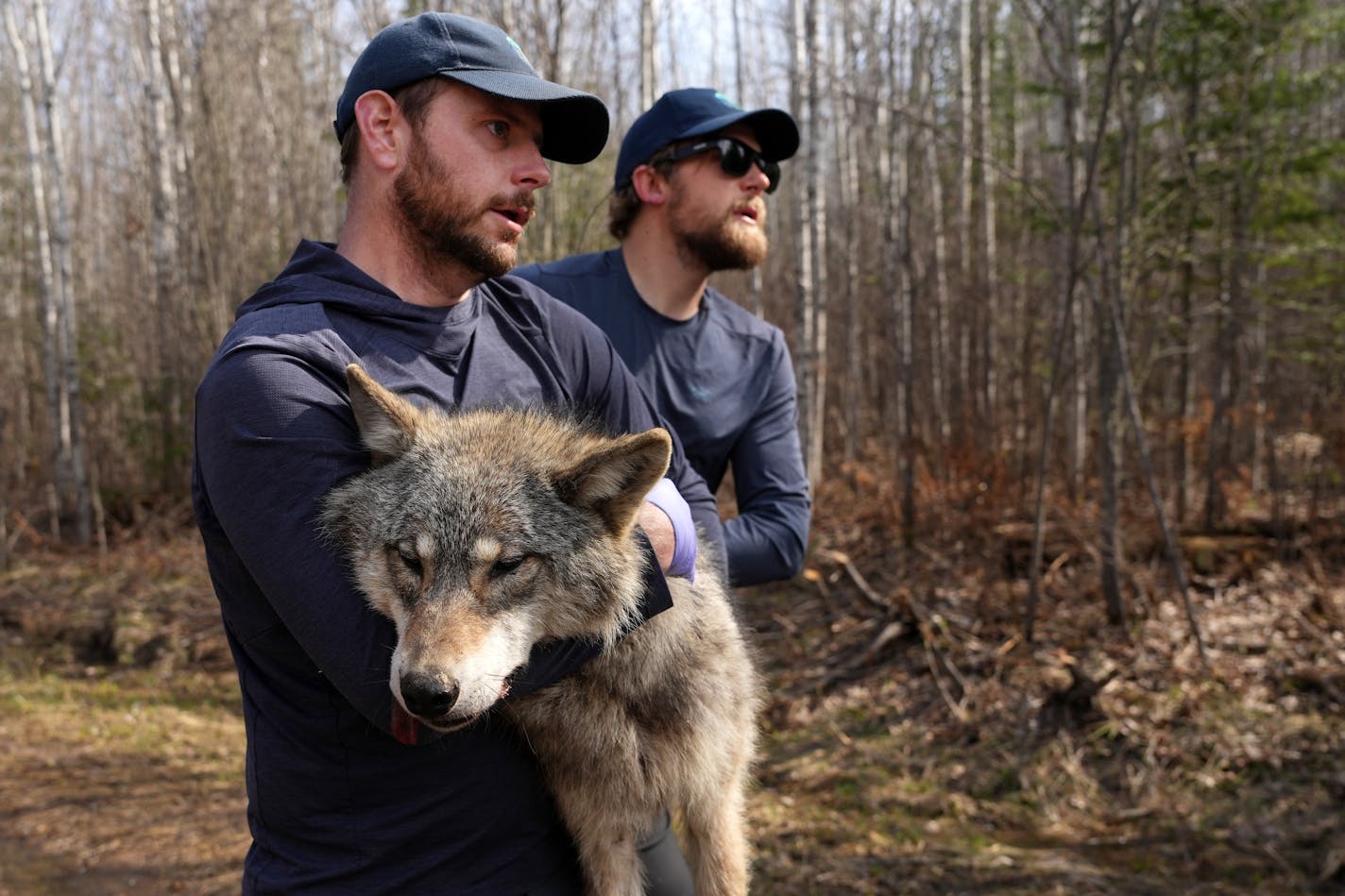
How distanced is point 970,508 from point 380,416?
9.21 metres

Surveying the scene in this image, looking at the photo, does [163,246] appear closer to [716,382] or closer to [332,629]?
[716,382]

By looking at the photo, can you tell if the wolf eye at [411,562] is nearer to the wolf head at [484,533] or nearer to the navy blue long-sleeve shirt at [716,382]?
the wolf head at [484,533]

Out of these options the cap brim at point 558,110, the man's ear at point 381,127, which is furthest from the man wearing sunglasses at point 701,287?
the man's ear at point 381,127

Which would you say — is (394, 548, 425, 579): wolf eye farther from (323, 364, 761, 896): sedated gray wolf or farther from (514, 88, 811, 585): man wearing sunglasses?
(514, 88, 811, 585): man wearing sunglasses

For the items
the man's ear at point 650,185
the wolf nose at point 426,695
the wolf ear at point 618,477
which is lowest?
the wolf nose at point 426,695

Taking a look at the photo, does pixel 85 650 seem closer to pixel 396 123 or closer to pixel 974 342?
pixel 396 123

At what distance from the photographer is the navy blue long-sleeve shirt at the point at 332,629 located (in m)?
1.77

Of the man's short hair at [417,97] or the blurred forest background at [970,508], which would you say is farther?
the blurred forest background at [970,508]

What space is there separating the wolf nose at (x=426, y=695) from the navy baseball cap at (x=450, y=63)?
1267 mm

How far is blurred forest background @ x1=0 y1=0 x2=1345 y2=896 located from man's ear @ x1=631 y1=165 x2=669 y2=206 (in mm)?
1493

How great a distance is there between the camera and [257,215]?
A: 1511 cm

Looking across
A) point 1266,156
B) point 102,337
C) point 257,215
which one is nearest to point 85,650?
point 257,215

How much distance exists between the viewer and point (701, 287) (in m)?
3.70

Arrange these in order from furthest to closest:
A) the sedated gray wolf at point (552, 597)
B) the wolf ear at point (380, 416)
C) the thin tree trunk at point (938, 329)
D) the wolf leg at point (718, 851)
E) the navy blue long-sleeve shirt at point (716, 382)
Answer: the thin tree trunk at point (938, 329)
the navy blue long-sleeve shirt at point (716, 382)
the wolf leg at point (718, 851)
the sedated gray wolf at point (552, 597)
the wolf ear at point (380, 416)
